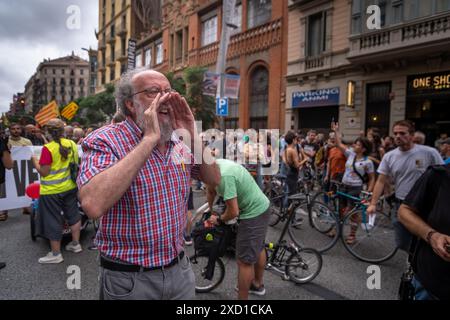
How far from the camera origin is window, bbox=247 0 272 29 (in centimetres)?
1996

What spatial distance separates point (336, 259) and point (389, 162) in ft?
5.38

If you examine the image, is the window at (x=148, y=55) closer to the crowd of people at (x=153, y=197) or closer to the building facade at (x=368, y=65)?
the building facade at (x=368, y=65)

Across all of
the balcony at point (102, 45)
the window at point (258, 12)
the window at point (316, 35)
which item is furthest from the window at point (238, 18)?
the balcony at point (102, 45)

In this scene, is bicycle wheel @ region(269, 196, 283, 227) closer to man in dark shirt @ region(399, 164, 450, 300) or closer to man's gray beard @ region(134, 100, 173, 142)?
man in dark shirt @ region(399, 164, 450, 300)

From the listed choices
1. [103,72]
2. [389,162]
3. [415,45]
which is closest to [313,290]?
[389,162]

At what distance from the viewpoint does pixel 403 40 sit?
12.6 metres

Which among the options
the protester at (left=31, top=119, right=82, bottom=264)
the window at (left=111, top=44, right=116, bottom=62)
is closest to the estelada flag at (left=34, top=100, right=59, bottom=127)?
the protester at (left=31, top=119, right=82, bottom=264)

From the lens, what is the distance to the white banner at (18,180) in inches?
270

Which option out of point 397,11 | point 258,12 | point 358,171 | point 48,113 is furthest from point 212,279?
point 258,12

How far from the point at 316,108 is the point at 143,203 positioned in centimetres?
1650

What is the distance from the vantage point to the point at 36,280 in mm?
3928

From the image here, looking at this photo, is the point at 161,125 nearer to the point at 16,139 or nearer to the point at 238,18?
the point at 16,139

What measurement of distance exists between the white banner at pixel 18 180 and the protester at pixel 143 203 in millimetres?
6328
